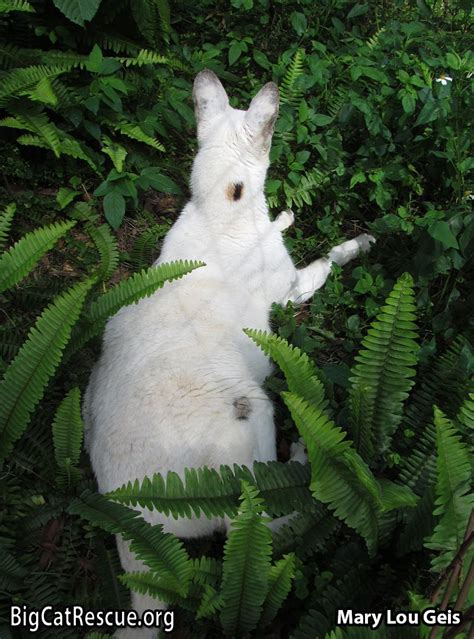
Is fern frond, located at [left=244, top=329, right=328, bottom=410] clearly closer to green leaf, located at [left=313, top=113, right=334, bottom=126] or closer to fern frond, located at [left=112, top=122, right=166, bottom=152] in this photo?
fern frond, located at [left=112, top=122, right=166, bottom=152]

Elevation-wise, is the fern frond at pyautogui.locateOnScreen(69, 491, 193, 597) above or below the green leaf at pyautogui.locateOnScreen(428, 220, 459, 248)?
below

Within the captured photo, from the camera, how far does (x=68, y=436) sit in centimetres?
338

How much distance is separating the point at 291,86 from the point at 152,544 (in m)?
4.16

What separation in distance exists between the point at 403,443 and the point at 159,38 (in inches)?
168

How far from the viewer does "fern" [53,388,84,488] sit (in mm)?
3332

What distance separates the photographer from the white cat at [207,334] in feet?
10.5

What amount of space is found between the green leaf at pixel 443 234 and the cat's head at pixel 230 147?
150cm

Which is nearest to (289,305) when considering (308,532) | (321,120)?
(321,120)

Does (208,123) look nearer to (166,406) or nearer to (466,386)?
(166,406)

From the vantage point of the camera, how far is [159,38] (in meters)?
5.25

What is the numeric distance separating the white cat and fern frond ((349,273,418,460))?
0.66m

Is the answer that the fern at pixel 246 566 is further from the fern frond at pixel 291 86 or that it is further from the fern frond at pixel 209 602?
the fern frond at pixel 291 86

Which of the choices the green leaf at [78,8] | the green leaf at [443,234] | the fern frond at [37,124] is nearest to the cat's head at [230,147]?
the green leaf at [78,8]

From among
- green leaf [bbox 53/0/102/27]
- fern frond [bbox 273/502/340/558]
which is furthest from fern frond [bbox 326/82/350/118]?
fern frond [bbox 273/502/340/558]
